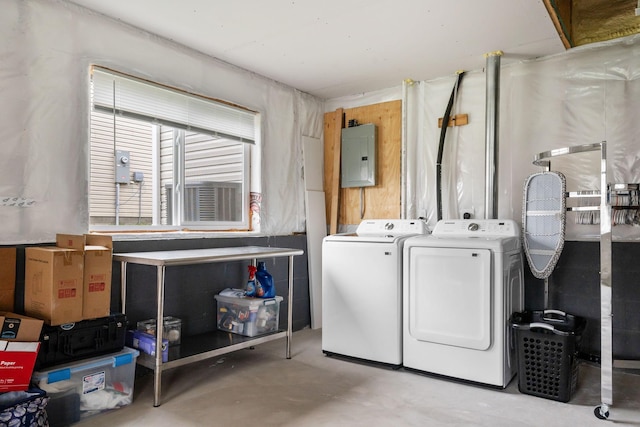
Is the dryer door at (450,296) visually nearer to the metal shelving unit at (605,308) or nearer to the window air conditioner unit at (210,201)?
the metal shelving unit at (605,308)

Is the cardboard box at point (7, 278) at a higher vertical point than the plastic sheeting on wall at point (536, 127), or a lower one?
lower

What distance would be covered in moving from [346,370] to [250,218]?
161 cm

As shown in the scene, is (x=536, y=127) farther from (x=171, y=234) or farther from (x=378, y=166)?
(x=171, y=234)

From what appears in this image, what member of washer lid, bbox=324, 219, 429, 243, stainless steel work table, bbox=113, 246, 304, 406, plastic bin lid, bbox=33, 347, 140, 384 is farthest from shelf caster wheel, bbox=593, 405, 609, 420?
plastic bin lid, bbox=33, 347, 140, 384

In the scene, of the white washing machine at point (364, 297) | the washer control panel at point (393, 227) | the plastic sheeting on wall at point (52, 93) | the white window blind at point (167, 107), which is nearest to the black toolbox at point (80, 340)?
the plastic sheeting on wall at point (52, 93)

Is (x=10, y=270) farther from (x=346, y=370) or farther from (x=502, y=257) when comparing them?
(x=502, y=257)

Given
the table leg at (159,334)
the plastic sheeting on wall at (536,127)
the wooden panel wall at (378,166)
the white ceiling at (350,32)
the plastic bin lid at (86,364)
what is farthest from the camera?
the wooden panel wall at (378,166)

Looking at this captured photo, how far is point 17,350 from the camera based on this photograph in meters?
2.00

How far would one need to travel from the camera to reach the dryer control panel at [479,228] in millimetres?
3144

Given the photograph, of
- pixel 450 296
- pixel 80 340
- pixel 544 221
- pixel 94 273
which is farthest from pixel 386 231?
pixel 80 340

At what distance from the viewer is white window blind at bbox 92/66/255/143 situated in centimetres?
290

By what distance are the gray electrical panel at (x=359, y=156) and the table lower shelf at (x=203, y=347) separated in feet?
5.57

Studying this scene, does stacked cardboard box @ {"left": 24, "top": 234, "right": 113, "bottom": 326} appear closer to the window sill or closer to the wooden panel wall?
the window sill

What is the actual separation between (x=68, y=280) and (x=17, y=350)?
0.40m
